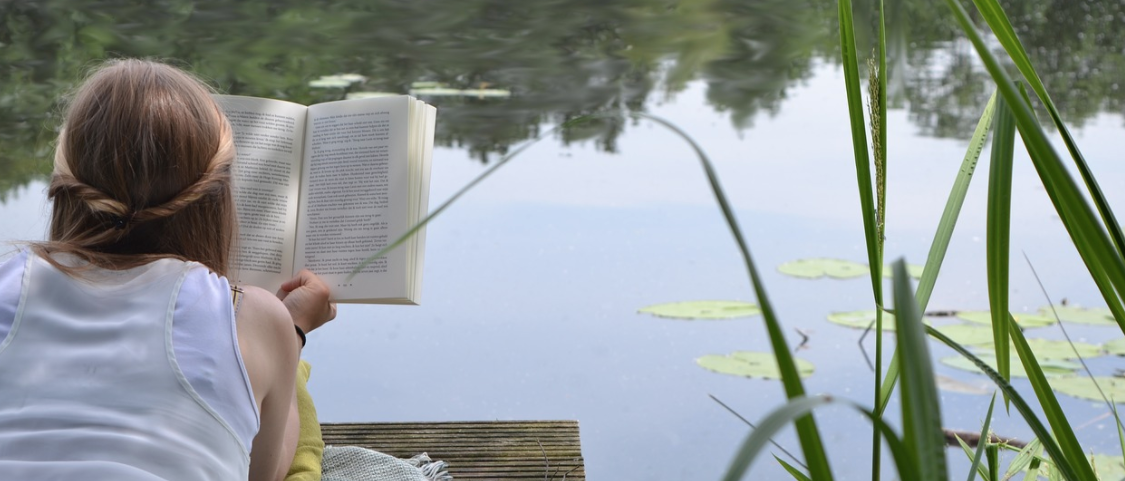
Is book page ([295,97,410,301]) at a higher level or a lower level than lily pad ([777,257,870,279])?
Answer: higher

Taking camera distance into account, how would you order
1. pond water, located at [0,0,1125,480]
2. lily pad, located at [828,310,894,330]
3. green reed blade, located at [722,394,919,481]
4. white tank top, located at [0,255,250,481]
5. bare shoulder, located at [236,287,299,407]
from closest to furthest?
green reed blade, located at [722,394,919,481], white tank top, located at [0,255,250,481], bare shoulder, located at [236,287,299,407], pond water, located at [0,0,1125,480], lily pad, located at [828,310,894,330]

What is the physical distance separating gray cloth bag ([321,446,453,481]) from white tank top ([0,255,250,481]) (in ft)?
1.46

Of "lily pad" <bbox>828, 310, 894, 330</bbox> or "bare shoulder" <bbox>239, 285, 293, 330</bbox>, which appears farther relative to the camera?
"lily pad" <bbox>828, 310, 894, 330</bbox>

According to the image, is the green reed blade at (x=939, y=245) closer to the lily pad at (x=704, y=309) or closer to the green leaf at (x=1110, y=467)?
the green leaf at (x=1110, y=467)

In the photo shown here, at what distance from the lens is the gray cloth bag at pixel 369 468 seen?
1.30 meters

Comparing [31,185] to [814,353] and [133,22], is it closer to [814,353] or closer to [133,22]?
[133,22]

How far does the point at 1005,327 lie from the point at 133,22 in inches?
171

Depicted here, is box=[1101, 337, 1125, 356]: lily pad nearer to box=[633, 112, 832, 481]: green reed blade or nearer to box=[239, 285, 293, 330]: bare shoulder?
box=[239, 285, 293, 330]: bare shoulder

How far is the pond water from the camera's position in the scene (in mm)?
2146

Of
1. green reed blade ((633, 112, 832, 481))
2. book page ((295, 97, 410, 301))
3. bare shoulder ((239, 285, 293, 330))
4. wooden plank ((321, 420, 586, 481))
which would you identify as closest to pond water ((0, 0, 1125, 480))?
green reed blade ((633, 112, 832, 481))

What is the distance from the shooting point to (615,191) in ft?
10.4

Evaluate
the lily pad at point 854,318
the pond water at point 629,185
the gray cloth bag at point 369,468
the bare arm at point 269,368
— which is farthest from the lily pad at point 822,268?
the bare arm at point 269,368

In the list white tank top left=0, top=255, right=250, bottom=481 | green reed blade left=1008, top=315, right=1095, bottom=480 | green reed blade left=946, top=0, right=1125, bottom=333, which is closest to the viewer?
green reed blade left=946, top=0, right=1125, bottom=333

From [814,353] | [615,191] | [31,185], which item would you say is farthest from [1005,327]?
[31,185]
